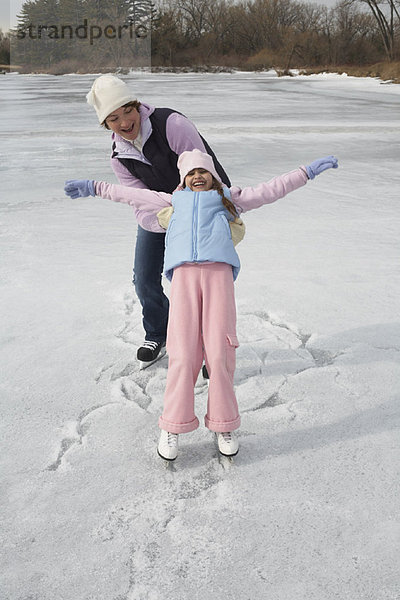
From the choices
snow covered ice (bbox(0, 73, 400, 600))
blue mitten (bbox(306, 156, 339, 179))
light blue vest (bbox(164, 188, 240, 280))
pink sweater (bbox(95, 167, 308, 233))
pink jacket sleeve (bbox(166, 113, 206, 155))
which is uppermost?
pink jacket sleeve (bbox(166, 113, 206, 155))

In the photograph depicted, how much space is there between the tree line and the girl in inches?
1824

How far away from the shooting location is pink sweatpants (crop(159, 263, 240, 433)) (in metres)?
1.77

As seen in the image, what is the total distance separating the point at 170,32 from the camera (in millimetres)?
55344

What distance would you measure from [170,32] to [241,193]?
59.7 meters

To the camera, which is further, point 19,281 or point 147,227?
point 19,281

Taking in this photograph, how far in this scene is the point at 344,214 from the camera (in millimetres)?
4781

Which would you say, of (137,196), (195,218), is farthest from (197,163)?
(137,196)

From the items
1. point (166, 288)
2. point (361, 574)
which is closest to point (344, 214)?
point (166, 288)

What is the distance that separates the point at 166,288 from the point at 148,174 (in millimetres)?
1199

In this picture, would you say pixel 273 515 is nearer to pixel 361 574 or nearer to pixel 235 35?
pixel 361 574

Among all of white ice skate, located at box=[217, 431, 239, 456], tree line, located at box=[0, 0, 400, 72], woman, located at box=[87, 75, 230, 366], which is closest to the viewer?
white ice skate, located at box=[217, 431, 239, 456]

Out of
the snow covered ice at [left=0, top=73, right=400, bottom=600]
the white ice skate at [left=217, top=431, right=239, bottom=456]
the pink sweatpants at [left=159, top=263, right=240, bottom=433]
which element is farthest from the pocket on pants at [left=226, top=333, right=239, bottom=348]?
the snow covered ice at [left=0, top=73, right=400, bottom=600]

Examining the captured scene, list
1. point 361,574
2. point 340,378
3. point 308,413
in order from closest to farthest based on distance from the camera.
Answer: point 361,574 < point 308,413 < point 340,378

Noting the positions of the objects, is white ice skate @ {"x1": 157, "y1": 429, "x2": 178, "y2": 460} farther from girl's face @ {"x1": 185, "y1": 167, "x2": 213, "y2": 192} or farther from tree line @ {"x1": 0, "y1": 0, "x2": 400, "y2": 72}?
tree line @ {"x1": 0, "y1": 0, "x2": 400, "y2": 72}
